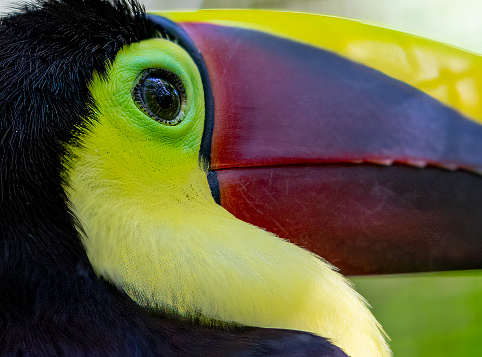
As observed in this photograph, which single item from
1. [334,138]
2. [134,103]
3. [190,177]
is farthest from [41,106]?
[334,138]

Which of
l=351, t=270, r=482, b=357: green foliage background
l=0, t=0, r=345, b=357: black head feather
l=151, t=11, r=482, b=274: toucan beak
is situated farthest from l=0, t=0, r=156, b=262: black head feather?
l=351, t=270, r=482, b=357: green foliage background

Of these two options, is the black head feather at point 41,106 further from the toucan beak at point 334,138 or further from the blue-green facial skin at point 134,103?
the toucan beak at point 334,138

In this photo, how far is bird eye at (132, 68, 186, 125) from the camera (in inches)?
39.2

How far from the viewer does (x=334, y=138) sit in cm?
108

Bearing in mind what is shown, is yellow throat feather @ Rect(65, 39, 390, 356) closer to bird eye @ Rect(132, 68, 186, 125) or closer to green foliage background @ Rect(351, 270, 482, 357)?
bird eye @ Rect(132, 68, 186, 125)

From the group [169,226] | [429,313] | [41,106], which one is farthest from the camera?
[429,313]

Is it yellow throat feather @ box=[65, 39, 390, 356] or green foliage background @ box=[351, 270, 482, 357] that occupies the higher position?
yellow throat feather @ box=[65, 39, 390, 356]

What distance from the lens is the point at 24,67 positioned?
90cm

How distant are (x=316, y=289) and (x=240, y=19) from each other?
583 millimetres

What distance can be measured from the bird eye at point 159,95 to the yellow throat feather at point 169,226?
0.01 meters

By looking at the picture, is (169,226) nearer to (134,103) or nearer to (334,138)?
(134,103)

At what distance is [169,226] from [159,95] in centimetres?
24

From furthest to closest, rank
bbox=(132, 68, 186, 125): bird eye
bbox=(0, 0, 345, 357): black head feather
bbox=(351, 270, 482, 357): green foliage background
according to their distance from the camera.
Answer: bbox=(351, 270, 482, 357): green foliage background, bbox=(132, 68, 186, 125): bird eye, bbox=(0, 0, 345, 357): black head feather

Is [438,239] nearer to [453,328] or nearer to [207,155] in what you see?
[207,155]
